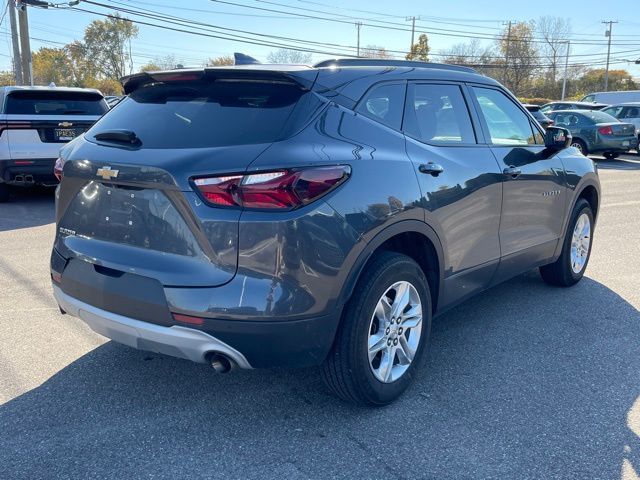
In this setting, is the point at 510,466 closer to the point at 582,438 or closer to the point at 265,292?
the point at 582,438

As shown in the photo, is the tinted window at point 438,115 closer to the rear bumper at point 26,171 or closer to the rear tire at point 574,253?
the rear tire at point 574,253

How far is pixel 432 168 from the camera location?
3.40m

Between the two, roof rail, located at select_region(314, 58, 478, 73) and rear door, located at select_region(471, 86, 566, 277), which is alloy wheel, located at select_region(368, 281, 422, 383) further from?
roof rail, located at select_region(314, 58, 478, 73)

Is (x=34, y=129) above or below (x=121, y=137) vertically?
below

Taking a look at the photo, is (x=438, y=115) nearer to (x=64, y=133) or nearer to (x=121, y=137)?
(x=121, y=137)

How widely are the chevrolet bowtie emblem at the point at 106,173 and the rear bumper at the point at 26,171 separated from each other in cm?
665

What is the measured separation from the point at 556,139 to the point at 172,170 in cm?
334

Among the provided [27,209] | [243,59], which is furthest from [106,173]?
[27,209]

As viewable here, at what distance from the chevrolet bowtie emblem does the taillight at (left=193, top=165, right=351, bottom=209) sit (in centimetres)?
52

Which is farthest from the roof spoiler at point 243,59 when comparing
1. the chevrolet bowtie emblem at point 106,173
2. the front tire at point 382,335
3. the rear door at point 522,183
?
the rear door at point 522,183

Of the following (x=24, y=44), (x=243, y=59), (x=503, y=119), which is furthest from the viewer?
(x=24, y=44)

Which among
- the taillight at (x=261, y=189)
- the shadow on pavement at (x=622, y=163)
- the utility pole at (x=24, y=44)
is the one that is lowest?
the shadow on pavement at (x=622, y=163)

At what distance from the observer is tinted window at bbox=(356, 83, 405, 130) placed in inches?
127

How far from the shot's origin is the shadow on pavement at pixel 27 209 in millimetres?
8102
